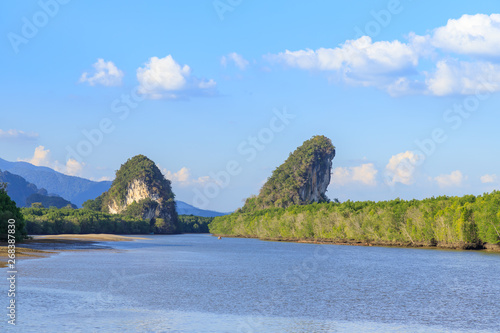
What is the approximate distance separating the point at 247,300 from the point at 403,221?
87.8m

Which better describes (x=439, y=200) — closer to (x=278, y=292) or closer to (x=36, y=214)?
(x=278, y=292)

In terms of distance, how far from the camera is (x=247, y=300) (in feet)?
114

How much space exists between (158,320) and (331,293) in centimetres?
1583

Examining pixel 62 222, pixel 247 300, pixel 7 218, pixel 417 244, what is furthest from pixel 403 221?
pixel 62 222

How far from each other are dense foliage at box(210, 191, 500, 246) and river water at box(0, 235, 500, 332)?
36.3m

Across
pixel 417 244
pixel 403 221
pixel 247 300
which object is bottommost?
pixel 417 244

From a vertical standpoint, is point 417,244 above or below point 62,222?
below

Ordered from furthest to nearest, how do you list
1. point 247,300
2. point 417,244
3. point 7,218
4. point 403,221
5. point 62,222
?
point 62,222
point 403,221
point 417,244
point 7,218
point 247,300

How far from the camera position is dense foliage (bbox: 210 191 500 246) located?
91188 millimetres

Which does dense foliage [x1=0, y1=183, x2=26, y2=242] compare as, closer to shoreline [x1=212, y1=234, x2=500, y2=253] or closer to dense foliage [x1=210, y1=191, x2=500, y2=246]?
dense foliage [x1=210, y1=191, x2=500, y2=246]

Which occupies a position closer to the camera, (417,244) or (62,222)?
(417,244)

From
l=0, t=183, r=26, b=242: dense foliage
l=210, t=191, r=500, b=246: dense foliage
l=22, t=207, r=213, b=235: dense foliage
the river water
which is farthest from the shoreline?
l=0, t=183, r=26, b=242: dense foliage

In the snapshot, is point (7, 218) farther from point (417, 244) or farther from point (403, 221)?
point (403, 221)

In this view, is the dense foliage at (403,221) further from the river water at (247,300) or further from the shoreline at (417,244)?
the river water at (247,300)
